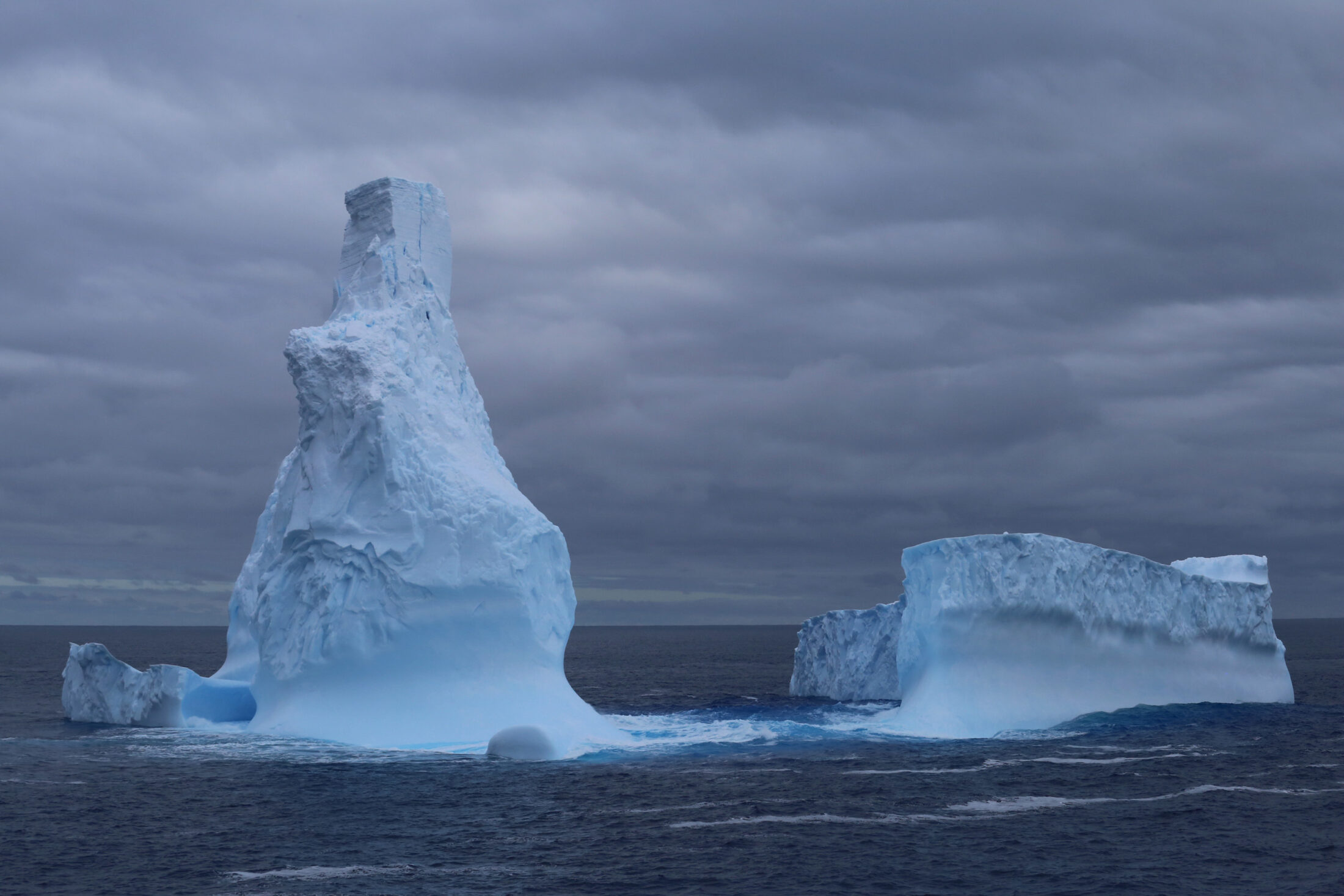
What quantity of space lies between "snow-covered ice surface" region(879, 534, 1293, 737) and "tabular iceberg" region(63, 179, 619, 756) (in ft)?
37.6

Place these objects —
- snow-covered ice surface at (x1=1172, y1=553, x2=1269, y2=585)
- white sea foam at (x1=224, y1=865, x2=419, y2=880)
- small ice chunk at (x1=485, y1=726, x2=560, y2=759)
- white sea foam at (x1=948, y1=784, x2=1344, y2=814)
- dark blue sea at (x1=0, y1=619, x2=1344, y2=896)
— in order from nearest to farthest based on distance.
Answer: white sea foam at (x1=224, y1=865, x2=419, y2=880) → dark blue sea at (x1=0, y1=619, x2=1344, y2=896) → white sea foam at (x1=948, y1=784, x2=1344, y2=814) → small ice chunk at (x1=485, y1=726, x2=560, y2=759) → snow-covered ice surface at (x1=1172, y1=553, x2=1269, y2=585)

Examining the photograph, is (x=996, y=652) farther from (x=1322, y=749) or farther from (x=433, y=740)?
(x=433, y=740)

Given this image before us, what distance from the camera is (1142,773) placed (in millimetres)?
29953

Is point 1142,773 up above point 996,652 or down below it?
below

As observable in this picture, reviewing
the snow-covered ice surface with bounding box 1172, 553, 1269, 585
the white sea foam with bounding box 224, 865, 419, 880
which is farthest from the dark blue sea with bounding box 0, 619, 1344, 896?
the snow-covered ice surface with bounding box 1172, 553, 1269, 585

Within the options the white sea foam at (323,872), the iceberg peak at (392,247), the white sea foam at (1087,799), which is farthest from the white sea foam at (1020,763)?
the iceberg peak at (392,247)

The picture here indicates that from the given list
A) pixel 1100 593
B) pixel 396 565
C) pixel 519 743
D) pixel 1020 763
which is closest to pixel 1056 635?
pixel 1100 593

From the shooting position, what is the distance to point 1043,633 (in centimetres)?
3978

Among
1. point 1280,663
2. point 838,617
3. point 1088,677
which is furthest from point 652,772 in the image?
point 1280,663

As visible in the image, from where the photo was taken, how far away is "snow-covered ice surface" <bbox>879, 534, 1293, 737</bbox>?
3894 cm

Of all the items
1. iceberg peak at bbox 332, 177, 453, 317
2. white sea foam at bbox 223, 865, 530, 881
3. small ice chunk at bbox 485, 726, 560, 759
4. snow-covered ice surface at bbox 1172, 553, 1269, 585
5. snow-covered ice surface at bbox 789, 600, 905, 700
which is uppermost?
iceberg peak at bbox 332, 177, 453, 317

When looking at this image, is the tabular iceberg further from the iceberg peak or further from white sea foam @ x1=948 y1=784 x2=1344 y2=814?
white sea foam @ x1=948 y1=784 x2=1344 y2=814

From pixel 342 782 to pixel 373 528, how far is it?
29.1ft

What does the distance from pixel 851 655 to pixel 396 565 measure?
23915 mm
